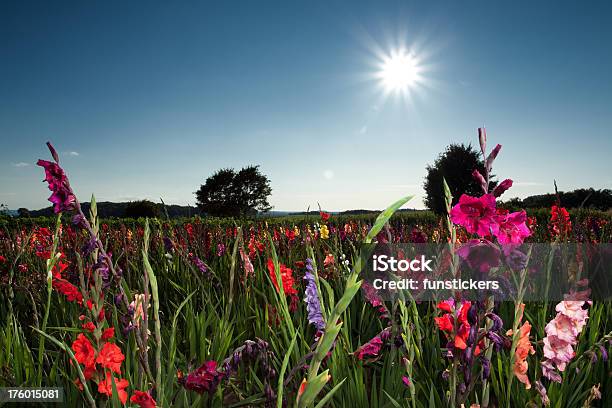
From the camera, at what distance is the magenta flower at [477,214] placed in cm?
113

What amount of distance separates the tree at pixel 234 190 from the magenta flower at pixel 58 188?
46373mm

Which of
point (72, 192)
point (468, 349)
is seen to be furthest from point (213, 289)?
point (468, 349)

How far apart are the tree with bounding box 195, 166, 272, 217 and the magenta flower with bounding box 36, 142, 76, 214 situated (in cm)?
4637

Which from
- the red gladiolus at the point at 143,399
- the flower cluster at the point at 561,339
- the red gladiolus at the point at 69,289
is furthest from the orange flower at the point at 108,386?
the flower cluster at the point at 561,339

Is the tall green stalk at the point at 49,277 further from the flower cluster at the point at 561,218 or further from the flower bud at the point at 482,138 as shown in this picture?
the flower cluster at the point at 561,218

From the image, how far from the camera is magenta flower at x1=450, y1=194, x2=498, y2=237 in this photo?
3.70 feet

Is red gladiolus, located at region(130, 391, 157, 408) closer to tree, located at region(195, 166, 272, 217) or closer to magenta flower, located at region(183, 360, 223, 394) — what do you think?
magenta flower, located at region(183, 360, 223, 394)

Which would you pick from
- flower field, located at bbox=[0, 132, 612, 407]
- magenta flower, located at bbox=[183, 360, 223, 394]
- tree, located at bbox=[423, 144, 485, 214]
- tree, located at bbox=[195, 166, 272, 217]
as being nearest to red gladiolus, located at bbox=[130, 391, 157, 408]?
flower field, located at bbox=[0, 132, 612, 407]

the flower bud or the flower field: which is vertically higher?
the flower bud

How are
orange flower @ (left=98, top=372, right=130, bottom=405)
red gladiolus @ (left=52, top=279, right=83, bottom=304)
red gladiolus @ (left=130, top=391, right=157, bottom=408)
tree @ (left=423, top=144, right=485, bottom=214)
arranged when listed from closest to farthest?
red gladiolus @ (left=130, top=391, right=157, bottom=408), orange flower @ (left=98, top=372, right=130, bottom=405), red gladiolus @ (left=52, top=279, right=83, bottom=304), tree @ (left=423, top=144, right=485, bottom=214)

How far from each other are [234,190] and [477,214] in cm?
4839

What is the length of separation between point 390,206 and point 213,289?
3.43 meters

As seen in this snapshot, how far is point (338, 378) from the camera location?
1.83 metres

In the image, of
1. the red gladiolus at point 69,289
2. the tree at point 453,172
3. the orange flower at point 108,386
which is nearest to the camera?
the orange flower at point 108,386
